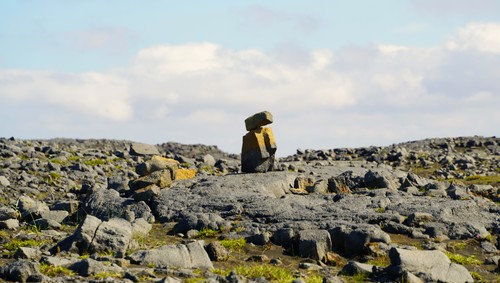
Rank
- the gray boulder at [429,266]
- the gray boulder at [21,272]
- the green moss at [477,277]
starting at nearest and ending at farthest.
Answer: the gray boulder at [21,272], the gray boulder at [429,266], the green moss at [477,277]

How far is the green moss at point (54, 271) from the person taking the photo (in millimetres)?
11836

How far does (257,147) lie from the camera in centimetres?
2314

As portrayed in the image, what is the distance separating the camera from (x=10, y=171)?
2964cm

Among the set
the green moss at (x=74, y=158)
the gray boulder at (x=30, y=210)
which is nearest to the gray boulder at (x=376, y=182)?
the gray boulder at (x=30, y=210)

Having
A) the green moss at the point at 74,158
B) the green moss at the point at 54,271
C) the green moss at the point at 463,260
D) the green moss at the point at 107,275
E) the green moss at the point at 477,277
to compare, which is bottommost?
the green moss at the point at 477,277

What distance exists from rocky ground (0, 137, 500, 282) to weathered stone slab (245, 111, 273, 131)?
1.77 m

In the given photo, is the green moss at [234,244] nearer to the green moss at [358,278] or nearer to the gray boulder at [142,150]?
the green moss at [358,278]

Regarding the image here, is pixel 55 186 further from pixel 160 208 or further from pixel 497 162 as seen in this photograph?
pixel 497 162

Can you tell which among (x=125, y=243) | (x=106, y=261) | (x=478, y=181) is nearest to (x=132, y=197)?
(x=125, y=243)

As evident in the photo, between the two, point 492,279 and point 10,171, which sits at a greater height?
point 10,171

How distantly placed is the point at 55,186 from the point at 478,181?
21.0m

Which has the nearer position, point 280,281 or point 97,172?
point 280,281

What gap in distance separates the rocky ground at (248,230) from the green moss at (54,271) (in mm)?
21

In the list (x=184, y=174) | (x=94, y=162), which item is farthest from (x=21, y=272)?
(x=94, y=162)
